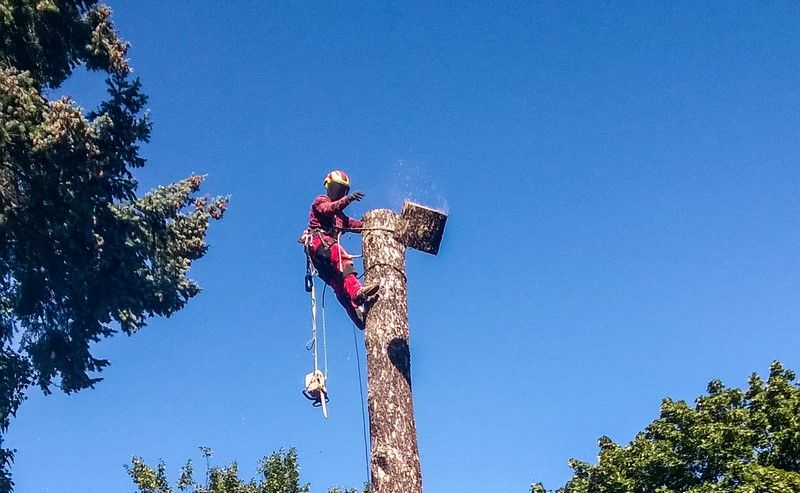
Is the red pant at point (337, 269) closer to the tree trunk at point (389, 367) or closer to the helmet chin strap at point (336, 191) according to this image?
the helmet chin strap at point (336, 191)

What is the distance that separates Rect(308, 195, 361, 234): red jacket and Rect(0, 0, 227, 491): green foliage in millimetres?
8875

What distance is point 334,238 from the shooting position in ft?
20.1

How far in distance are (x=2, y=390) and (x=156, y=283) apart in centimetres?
421

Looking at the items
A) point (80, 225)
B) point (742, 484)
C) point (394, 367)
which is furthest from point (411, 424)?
point (80, 225)

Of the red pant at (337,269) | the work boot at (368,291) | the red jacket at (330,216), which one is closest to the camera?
the work boot at (368,291)

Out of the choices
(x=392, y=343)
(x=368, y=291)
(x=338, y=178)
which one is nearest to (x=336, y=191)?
(x=338, y=178)

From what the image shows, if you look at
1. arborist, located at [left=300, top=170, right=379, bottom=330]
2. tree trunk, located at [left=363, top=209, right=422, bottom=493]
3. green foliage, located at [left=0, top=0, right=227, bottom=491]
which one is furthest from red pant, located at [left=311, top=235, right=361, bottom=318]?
green foliage, located at [left=0, top=0, right=227, bottom=491]

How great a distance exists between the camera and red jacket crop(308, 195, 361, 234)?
19.6ft

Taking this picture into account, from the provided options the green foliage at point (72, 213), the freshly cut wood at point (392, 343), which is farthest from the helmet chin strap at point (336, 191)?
the green foliage at point (72, 213)

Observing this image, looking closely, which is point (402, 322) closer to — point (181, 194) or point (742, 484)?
point (742, 484)

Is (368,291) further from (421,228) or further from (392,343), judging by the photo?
(421,228)

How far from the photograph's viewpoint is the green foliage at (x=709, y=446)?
44.0ft

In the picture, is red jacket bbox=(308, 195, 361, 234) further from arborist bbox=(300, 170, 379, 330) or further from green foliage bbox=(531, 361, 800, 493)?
green foliage bbox=(531, 361, 800, 493)

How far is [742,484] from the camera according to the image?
12531 millimetres
